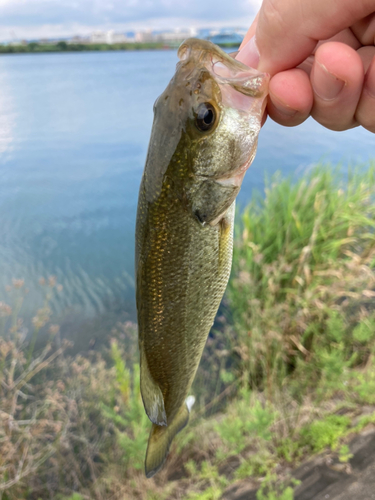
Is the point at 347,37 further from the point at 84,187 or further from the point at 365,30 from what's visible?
the point at 84,187

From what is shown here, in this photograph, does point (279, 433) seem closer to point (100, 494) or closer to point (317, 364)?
point (317, 364)

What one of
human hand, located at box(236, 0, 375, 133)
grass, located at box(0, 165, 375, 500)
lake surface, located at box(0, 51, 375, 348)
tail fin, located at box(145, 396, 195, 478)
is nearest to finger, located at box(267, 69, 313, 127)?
human hand, located at box(236, 0, 375, 133)

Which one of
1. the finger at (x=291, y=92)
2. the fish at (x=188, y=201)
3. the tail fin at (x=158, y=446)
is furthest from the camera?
the tail fin at (x=158, y=446)

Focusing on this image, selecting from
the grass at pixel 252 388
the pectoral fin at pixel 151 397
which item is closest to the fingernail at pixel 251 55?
the pectoral fin at pixel 151 397

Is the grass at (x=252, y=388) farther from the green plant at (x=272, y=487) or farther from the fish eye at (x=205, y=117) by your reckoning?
the fish eye at (x=205, y=117)

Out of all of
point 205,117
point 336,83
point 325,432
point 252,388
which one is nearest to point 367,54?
point 336,83
